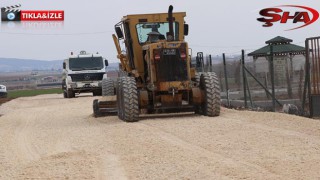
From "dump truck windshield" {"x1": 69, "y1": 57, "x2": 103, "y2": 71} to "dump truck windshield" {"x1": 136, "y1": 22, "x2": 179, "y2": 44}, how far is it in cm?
1920

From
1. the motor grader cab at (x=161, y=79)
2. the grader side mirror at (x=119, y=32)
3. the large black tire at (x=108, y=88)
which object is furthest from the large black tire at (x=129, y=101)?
the large black tire at (x=108, y=88)

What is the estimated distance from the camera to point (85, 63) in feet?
121

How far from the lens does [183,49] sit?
16.8 metres

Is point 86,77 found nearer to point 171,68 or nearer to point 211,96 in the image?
point 171,68

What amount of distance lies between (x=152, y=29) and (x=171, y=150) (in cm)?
795

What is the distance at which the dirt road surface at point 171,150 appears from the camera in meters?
8.34

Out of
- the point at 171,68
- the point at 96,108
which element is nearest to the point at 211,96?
the point at 171,68

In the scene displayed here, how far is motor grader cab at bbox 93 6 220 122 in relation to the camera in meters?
16.4

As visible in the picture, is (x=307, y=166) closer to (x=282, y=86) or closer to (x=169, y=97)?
(x=169, y=97)

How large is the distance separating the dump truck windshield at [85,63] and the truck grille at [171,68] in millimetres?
20335

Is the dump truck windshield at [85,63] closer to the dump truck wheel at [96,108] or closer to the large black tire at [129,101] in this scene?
the dump truck wheel at [96,108]

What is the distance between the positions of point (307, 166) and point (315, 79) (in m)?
8.18

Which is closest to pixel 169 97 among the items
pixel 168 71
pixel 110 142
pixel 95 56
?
pixel 168 71

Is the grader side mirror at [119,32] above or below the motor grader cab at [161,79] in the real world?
above
